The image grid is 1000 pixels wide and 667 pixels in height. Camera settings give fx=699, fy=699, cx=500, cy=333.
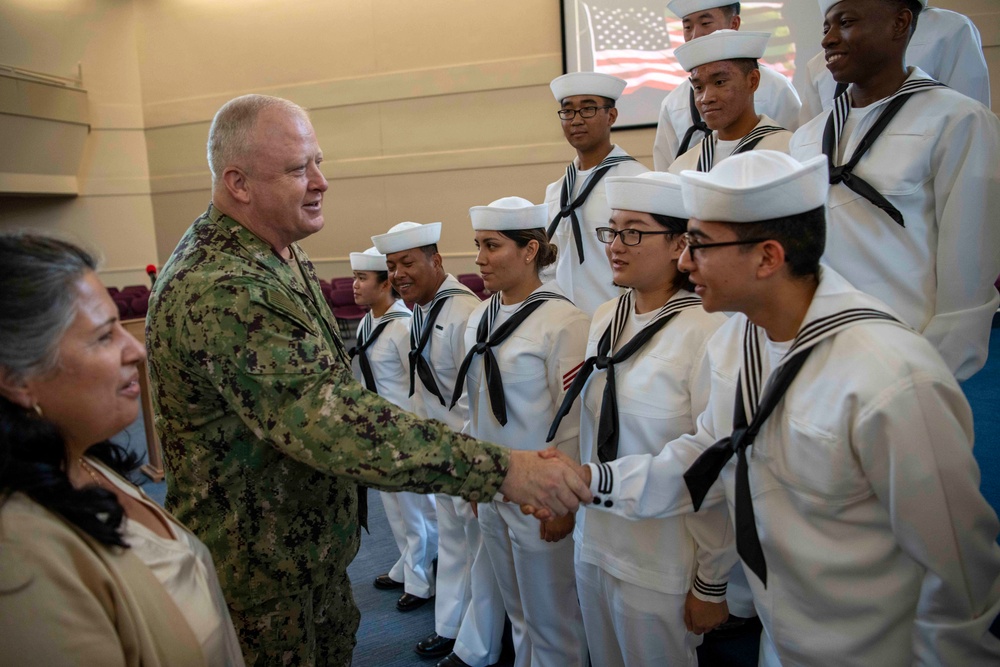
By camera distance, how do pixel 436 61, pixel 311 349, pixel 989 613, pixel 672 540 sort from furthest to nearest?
pixel 436 61, pixel 672 540, pixel 311 349, pixel 989 613

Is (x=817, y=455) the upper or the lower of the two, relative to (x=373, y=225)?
lower

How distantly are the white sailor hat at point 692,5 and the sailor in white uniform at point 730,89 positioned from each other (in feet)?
2.22

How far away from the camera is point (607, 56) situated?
8.12 metres

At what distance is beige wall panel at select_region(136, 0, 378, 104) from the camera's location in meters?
9.38

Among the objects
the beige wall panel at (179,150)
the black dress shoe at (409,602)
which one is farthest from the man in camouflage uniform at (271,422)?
the beige wall panel at (179,150)

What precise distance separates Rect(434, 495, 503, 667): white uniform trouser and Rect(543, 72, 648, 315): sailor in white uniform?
3.78 feet

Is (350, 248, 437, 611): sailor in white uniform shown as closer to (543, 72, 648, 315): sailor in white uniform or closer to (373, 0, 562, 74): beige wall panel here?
(543, 72, 648, 315): sailor in white uniform

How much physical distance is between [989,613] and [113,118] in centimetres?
1218

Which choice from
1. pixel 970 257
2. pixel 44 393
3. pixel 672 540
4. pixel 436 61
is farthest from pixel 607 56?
pixel 44 393

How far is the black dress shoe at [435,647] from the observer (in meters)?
3.00

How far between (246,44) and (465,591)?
9202 mm

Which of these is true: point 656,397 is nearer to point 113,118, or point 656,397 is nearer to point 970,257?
point 970,257

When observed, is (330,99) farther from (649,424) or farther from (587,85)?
(649,424)

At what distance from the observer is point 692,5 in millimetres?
3264
